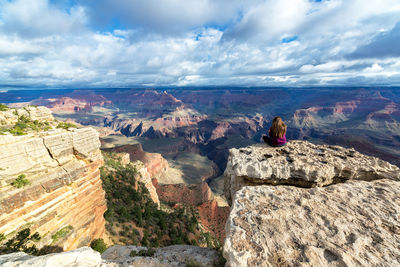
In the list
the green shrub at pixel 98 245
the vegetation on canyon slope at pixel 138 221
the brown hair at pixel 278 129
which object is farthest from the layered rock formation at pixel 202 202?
the brown hair at pixel 278 129

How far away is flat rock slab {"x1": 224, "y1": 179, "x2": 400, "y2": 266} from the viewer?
3.77m

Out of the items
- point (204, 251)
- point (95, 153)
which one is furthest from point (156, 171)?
point (204, 251)

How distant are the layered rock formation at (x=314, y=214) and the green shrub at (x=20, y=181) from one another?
9.96 meters

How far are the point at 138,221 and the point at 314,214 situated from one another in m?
17.7

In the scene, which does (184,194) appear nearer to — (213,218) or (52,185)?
(213,218)

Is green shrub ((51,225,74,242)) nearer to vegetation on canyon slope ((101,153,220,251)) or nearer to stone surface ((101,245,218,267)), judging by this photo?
stone surface ((101,245,218,267))

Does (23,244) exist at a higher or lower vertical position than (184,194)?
higher

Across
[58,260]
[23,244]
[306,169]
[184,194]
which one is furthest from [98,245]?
[184,194]

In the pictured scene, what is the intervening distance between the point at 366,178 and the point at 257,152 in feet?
15.4

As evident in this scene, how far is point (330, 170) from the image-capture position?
714 cm

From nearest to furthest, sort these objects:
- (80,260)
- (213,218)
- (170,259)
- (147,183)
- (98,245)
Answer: (80,260) → (170,259) → (98,245) → (147,183) → (213,218)

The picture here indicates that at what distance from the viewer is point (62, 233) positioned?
9492mm

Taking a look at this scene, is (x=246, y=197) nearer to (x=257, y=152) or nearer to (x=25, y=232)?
(x=257, y=152)

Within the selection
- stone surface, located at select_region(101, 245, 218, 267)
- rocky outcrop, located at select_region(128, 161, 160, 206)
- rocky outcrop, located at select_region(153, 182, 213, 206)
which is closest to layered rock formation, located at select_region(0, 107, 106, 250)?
stone surface, located at select_region(101, 245, 218, 267)
